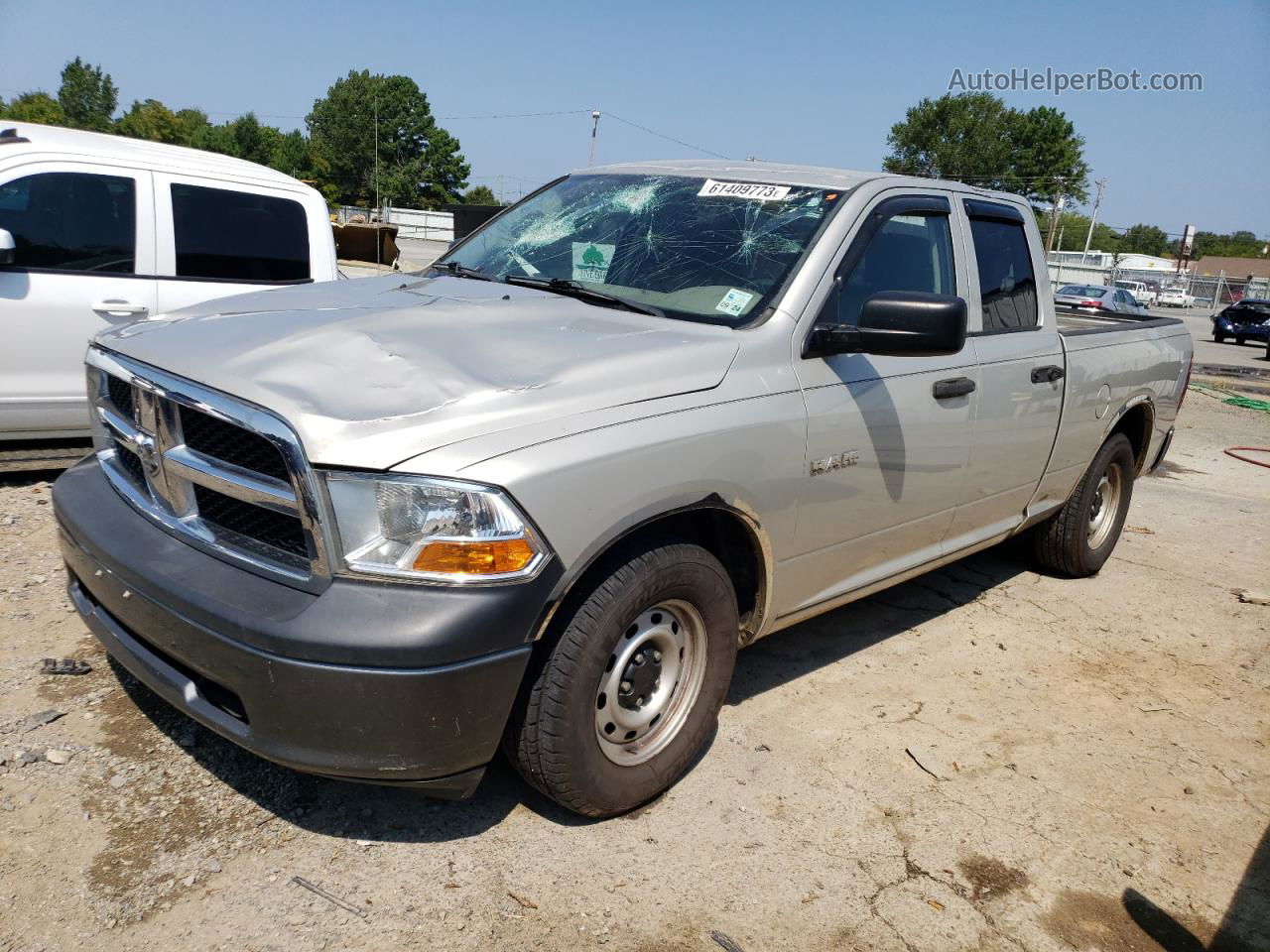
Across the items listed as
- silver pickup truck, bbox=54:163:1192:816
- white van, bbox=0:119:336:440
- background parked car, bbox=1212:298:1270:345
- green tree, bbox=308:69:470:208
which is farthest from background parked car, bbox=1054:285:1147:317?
green tree, bbox=308:69:470:208

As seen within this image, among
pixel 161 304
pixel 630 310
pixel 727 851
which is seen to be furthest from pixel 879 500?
pixel 161 304

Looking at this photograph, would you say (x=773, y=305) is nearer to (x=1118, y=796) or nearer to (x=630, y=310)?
(x=630, y=310)

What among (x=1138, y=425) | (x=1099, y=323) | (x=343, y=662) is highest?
(x=1099, y=323)

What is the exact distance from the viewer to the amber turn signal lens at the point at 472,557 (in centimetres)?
221

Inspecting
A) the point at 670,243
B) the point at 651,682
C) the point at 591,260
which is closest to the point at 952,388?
the point at 670,243

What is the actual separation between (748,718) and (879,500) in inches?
37.0

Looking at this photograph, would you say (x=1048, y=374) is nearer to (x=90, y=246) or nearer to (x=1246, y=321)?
(x=90, y=246)

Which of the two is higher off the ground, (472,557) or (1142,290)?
(1142,290)

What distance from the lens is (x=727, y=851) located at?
278 cm

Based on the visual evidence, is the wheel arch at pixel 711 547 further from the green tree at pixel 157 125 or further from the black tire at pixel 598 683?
the green tree at pixel 157 125

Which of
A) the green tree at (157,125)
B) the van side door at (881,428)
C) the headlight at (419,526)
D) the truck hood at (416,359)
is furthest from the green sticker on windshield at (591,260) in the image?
the green tree at (157,125)

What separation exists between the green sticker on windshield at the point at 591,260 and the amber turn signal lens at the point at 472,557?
1.51 m

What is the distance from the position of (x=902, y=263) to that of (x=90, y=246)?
4.33 metres

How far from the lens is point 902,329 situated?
2.99 metres
